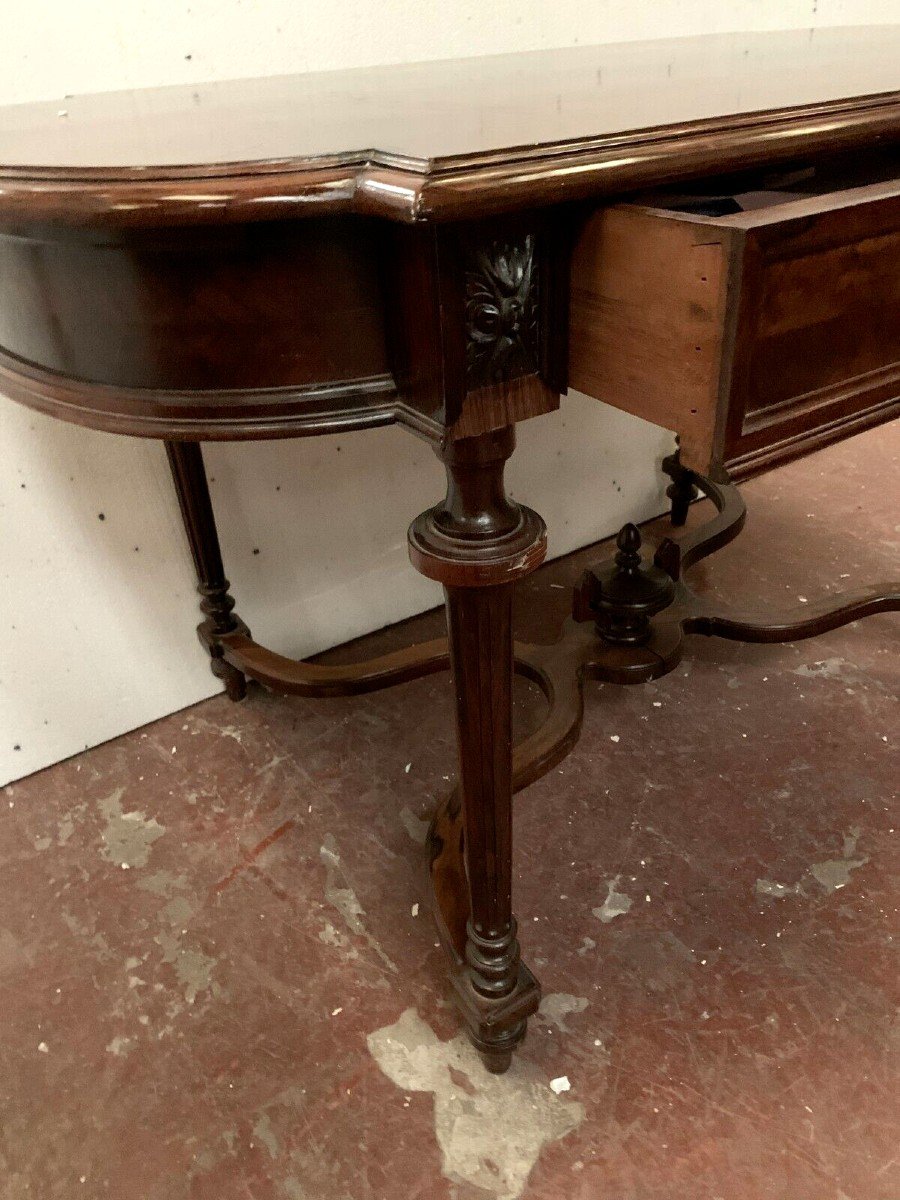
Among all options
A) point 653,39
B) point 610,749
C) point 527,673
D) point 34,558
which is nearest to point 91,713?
point 34,558

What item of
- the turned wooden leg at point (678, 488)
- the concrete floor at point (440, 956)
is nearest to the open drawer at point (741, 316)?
the concrete floor at point (440, 956)

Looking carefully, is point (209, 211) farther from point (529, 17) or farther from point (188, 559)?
point (529, 17)

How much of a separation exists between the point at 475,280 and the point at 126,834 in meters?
0.90

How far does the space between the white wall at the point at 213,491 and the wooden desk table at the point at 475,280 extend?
388 millimetres

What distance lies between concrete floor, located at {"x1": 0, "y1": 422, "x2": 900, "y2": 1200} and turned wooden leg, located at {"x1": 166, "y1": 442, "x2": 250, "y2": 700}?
2.8 inches

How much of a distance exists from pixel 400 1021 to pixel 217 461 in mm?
765

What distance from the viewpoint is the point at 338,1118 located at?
808 millimetres

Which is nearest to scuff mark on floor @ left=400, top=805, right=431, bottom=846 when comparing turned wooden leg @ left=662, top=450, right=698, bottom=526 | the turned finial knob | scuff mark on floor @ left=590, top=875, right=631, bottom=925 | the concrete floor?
the concrete floor

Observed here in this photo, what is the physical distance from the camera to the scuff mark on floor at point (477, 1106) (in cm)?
76

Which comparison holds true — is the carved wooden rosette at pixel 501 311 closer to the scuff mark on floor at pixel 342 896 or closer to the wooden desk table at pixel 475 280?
the wooden desk table at pixel 475 280

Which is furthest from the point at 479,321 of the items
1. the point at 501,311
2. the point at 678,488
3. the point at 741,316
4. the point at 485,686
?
the point at 678,488

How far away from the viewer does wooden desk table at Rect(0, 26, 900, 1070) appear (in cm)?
48

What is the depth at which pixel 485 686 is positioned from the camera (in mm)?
671

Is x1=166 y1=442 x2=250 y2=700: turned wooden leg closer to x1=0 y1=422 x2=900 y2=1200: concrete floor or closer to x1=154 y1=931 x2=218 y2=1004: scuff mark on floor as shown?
x1=0 y1=422 x2=900 y2=1200: concrete floor
